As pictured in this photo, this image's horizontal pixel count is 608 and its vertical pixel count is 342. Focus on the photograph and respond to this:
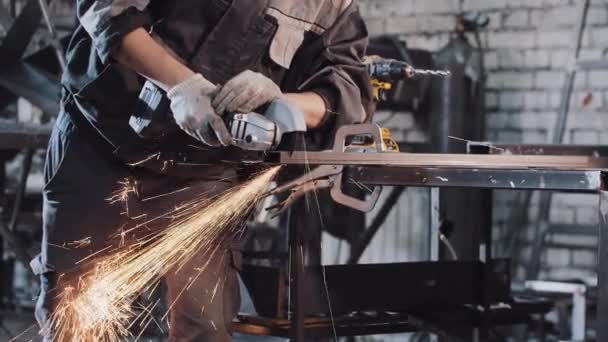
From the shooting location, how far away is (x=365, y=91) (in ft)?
7.77

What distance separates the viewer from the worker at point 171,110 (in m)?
2.01

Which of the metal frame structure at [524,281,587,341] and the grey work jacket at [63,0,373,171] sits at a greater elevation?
the grey work jacket at [63,0,373,171]

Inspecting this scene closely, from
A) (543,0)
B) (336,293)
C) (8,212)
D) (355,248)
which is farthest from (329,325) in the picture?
(543,0)

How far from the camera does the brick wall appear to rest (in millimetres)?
5094

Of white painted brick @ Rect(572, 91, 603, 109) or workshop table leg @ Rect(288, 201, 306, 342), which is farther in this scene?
white painted brick @ Rect(572, 91, 603, 109)

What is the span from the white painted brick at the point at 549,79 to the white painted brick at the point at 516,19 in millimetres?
310

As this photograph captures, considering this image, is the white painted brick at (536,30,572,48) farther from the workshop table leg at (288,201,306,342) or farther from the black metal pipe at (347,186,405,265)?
the workshop table leg at (288,201,306,342)

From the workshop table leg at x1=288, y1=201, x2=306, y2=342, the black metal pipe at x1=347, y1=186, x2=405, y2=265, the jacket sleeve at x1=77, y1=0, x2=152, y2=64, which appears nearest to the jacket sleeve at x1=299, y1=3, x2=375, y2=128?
the workshop table leg at x1=288, y1=201, x2=306, y2=342

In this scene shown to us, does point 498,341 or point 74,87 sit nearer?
point 74,87

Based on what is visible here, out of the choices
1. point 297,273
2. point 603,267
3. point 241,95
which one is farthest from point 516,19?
point 241,95

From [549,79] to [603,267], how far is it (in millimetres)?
3531

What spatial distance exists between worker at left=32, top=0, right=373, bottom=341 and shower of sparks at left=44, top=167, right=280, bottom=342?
0.10 feet

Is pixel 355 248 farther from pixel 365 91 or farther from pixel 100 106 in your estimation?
pixel 100 106

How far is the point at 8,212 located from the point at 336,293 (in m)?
2.64
